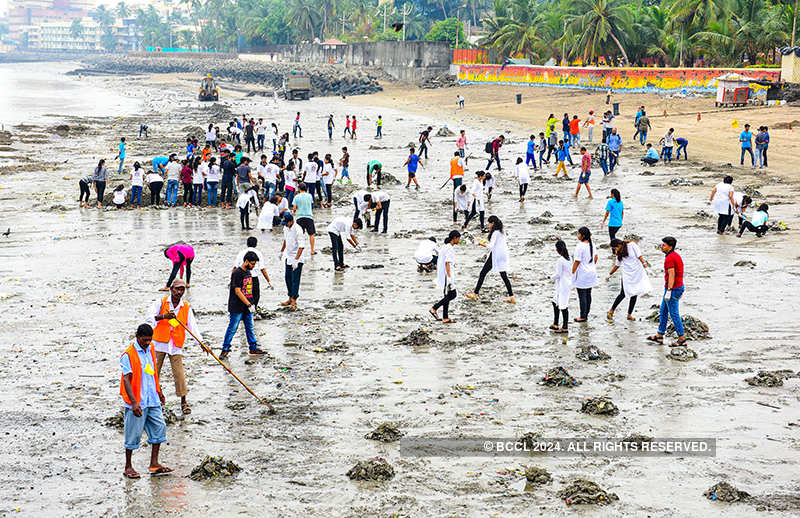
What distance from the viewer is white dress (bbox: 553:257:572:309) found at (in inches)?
491

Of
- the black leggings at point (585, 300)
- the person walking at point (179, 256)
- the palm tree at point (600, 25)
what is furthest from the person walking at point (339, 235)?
the palm tree at point (600, 25)

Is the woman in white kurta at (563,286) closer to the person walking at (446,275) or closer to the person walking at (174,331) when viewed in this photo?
the person walking at (446,275)

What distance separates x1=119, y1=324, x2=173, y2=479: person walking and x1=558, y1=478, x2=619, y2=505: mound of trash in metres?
3.94

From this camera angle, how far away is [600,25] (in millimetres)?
61344

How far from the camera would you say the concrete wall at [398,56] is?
3381 inches

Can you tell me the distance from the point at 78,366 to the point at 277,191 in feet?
47.6

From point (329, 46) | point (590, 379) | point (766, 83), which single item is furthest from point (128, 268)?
point (329, 46)

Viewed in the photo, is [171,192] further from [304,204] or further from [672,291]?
[672,291]

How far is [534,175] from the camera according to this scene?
29.5 meters

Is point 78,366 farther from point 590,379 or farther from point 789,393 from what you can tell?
point 789,393

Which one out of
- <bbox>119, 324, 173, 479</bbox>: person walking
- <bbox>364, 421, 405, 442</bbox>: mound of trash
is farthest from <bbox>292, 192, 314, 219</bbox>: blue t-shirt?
<bbox>119, 324, 173, 479</bbox>: person walking

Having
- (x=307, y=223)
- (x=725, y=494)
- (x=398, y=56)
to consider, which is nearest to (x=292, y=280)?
(x=307, y=223)

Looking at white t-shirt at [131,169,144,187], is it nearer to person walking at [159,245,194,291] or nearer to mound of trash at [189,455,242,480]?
person walking at [159,245,194,291]

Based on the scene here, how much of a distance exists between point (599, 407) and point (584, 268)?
3.58m
